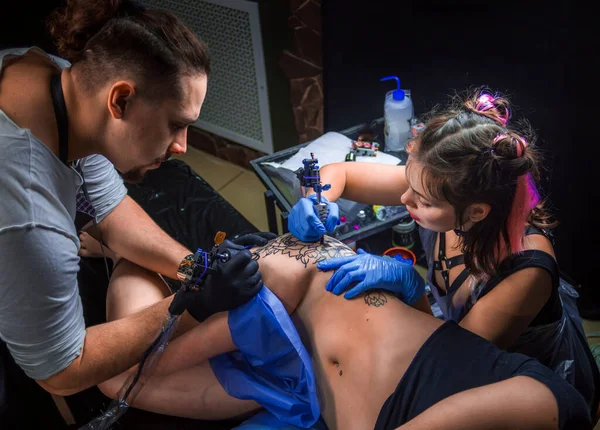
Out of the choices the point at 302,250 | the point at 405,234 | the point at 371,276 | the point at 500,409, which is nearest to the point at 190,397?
the point at 302,250

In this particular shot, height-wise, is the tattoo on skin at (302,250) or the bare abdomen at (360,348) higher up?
the tattoo on skin at (302,250)

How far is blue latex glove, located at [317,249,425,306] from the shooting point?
151 centimetres

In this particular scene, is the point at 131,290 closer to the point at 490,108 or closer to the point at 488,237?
the point at 488,237

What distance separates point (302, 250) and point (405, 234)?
3.30 feet

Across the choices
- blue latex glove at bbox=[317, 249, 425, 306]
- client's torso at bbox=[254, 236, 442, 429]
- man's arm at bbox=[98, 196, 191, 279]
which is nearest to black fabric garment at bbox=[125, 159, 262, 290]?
man's arm at bbox=[98, 196, 191, 279]

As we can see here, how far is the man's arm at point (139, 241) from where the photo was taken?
1863 mm

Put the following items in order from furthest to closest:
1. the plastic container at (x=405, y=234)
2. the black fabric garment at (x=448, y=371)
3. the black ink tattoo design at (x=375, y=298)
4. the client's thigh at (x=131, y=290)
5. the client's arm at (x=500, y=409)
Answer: the plastic container at (x=405, y=234)
the client's thigh at (x=131, y=290)
the black ink tattoo design at (x=375, y=298)
the black fabric garment at (x=448, y=371)
the client's arm at (x=500, y=409)

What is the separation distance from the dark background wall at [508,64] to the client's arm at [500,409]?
1.11 meters

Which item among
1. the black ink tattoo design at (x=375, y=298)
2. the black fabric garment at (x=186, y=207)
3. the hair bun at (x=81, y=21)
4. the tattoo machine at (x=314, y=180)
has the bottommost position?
the black fabric garment at (x=186, y=207)

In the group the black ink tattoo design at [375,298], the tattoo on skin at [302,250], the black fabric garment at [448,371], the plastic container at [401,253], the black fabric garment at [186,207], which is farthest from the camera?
the black fabric garment at [186,207]

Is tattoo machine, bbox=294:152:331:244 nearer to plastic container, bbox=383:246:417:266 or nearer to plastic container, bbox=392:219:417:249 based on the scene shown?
plastic container, bbox=383:246:417:266

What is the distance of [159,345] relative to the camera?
A: 62.6 inches

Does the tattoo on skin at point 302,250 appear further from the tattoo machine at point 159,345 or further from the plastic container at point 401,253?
the plastic container at point 401,253

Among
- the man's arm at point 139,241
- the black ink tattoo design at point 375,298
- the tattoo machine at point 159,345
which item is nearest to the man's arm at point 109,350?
the tattoo machine at point 159,345
